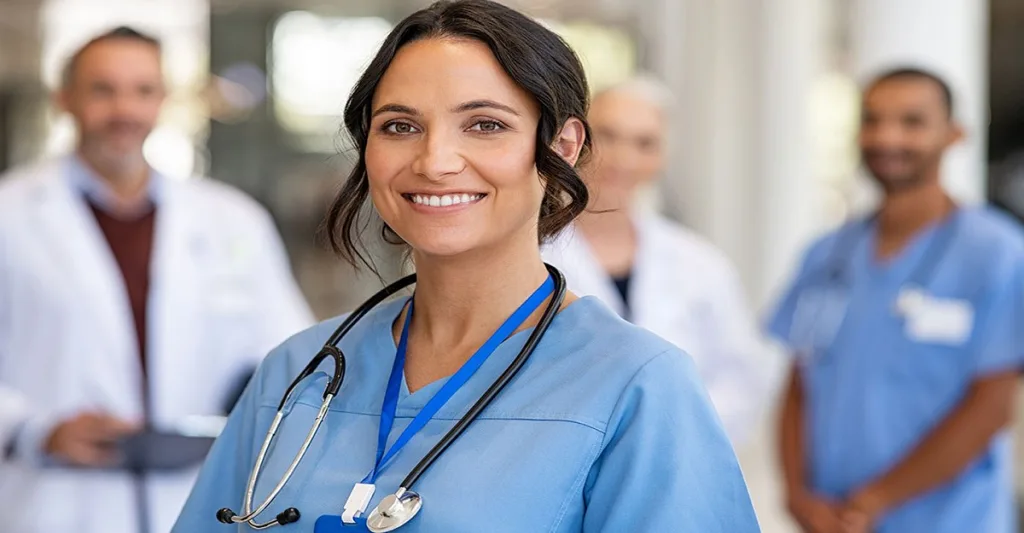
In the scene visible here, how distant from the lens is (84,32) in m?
10.4

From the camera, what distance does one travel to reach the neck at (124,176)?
9.36 ft

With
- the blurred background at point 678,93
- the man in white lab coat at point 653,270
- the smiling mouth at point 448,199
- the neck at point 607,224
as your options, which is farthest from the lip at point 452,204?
the blurred background at point 678,93

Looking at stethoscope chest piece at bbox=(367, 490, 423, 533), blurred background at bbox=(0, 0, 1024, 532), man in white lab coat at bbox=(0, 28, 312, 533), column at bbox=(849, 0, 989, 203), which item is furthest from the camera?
blurred background at bbox=(0, 0, 1024, 532)

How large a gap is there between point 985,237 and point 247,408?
6.16 ft

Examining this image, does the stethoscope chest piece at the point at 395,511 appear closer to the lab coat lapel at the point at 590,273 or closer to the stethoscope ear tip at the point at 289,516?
the stethoscope ear tip at the point at 289,516

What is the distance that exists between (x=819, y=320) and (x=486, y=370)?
1.87 m

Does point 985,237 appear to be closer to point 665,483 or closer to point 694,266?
point 694,266

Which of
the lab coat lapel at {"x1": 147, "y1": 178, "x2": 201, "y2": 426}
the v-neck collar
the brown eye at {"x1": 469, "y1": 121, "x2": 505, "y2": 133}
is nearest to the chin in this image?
the brown eye at {"x1": 469, "y1": 121, "x2": 505, "y2": 133}

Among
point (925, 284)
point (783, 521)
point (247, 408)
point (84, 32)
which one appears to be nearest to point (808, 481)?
point (925, 284)

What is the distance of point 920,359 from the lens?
9.51 feet

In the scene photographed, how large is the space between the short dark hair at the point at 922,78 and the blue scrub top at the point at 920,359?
26cm

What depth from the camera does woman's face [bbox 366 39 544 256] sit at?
133 centimetres

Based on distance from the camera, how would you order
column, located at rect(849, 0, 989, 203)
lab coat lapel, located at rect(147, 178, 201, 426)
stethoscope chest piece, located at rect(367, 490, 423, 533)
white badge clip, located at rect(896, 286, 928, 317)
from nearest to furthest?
stethoscope chest piece, located at rect(367, 490, 423, 533), lab coat lapel, located at rect(147, 178, 201, 426), white badge clip, located at rect(896, 286, 928, 317), column, located at rect(849, 0, 989, 203)

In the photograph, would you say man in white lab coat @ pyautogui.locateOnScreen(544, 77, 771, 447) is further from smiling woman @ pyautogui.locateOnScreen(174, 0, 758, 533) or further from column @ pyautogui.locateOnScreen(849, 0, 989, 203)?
column @ pyautogui.locateOnScreen(849, 0, 989, 203)
